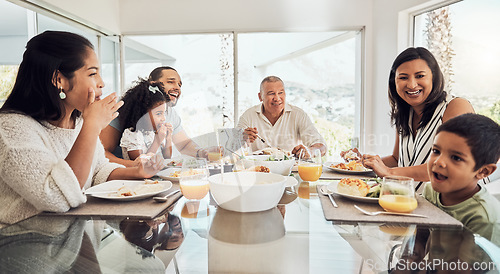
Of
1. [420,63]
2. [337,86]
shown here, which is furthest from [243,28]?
[420,63]

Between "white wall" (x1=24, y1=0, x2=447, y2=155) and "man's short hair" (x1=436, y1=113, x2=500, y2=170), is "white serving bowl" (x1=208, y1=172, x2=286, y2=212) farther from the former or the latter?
"white wall" (x1=24, y1=0, x2=447, y2=155)

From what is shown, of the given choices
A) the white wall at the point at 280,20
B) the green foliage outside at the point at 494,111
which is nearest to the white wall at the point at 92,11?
the white wall at the point at 280,20

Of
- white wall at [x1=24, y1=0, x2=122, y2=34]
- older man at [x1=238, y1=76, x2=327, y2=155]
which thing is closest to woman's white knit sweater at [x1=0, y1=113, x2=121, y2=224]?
older man at [x1=238, y1=76, x2=327, y2=155]

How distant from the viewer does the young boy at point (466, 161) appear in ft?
3.51

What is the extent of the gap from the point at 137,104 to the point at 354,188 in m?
1.63

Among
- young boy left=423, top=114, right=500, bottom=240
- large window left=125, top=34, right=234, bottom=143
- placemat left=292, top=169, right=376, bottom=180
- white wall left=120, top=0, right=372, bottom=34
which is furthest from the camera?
large window left=125, top=34, right=234, bottom=143

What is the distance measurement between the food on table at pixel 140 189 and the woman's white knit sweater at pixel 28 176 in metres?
0.15

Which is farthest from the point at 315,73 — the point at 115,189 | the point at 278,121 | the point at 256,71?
the point at 115,189

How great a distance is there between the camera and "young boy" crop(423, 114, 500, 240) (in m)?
1.07

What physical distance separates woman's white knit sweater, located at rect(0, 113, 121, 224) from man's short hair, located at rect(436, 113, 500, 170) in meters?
1.20

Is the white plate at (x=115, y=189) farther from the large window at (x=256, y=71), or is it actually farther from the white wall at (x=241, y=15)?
the white wall at (x=241, y=15)

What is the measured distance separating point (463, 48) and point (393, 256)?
8.66 feet

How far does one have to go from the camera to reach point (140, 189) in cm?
123

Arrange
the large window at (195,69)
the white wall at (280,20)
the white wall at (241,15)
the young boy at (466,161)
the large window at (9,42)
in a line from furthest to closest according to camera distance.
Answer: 1. the large window at (195,69)
2. the white wall at (241,15)
3. the white wall at (280,20)
4. the large window at (9,42)
5. the young boy at (466,161)
